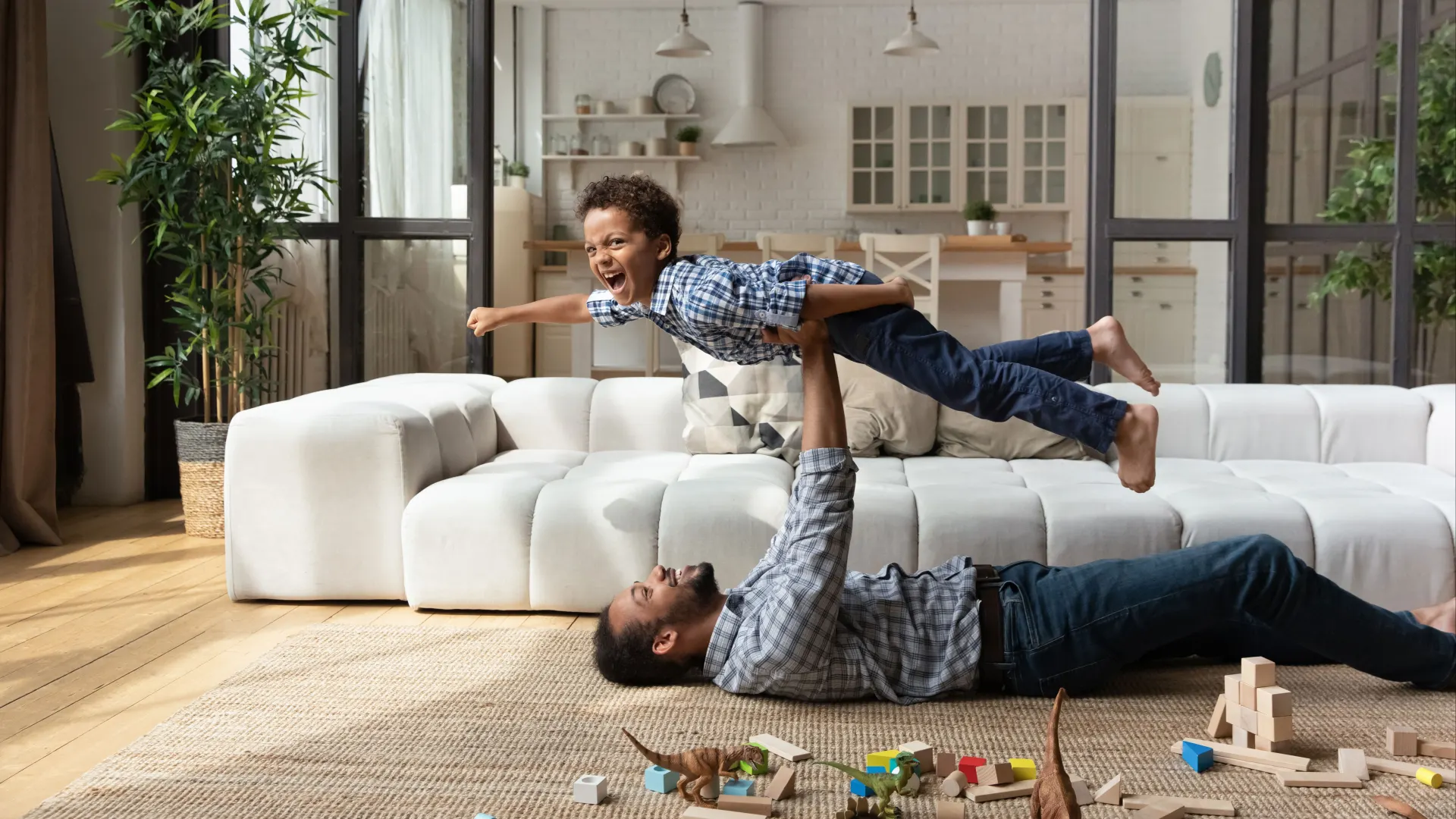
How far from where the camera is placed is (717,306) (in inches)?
88.1

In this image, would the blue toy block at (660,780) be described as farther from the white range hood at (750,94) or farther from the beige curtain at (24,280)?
the white range hood at (750,94)

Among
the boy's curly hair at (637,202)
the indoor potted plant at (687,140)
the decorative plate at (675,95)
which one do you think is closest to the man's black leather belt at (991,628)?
the boy's curly hair at (637,202)

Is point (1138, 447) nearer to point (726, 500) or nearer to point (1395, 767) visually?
point (1395, 767)

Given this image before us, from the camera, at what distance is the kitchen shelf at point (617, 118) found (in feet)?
29.1

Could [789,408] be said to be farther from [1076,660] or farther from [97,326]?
[97,326]

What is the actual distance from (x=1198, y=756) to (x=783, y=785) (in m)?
0.67

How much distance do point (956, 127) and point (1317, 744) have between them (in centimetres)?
740

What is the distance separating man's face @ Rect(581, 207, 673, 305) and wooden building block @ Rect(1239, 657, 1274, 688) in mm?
1240

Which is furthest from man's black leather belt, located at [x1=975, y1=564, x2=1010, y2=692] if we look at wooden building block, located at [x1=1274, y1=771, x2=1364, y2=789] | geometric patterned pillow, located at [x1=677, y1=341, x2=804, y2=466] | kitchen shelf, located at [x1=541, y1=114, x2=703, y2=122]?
kitchen shelf, located at [x1=541, y1=114, x2=703, y2=122]

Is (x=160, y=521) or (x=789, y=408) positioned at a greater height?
(x=789, y=408)

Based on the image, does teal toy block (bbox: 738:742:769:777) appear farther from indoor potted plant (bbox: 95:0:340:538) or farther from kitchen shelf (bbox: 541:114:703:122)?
kitchen shelf (bbox: 541:114:703:122)

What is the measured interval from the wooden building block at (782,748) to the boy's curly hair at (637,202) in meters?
0.91

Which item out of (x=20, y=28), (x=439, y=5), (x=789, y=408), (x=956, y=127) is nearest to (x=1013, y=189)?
(x=956, y=127)

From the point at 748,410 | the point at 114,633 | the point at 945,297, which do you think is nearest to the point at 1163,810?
the point at 748,410
